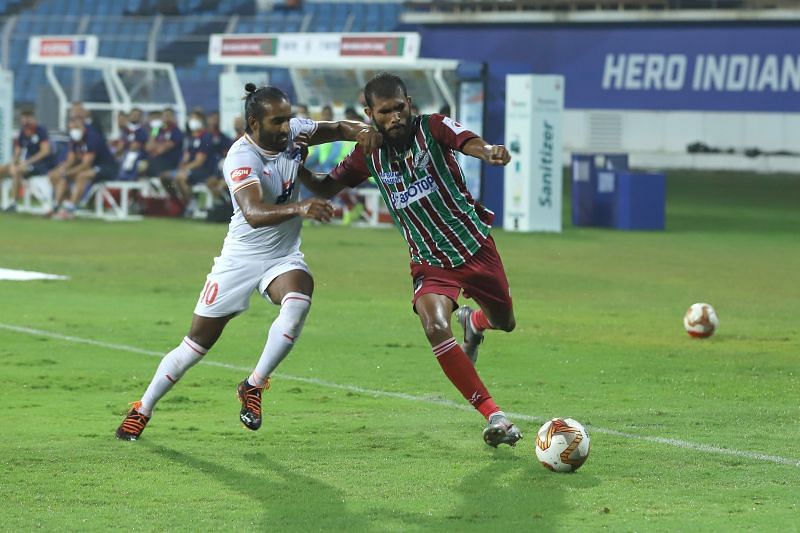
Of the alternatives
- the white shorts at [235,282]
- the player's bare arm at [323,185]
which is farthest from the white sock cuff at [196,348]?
the player's bare arm at [323,185]

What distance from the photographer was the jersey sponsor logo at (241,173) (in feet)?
23.9

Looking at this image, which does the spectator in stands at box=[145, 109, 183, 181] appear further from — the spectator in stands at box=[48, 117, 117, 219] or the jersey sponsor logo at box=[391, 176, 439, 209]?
the jersey sponsor logo at box=[391, 176, 439, 209]

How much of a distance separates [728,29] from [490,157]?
31.2 meters

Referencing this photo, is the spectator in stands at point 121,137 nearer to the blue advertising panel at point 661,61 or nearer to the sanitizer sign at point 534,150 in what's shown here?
the sanitizer sign at point 534,150

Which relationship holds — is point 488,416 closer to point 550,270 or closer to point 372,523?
point 372,523

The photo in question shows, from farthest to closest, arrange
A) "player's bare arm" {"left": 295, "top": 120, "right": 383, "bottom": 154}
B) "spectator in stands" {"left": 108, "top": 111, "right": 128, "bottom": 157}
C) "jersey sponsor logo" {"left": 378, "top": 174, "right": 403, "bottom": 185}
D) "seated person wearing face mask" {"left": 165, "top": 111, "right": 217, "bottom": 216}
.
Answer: "spectator in stands" {"left": 108, "top": 111, "right": 128, "bottom": 157}, "seated person wearing face mask" {"left": 165, "top": 111, "right": 217, "bottom": 216}, "player's bare arm" {"left": 295, "top": 120, "right": 383, "bottom": 154}, "jersey sponsor logo" {"left": 378, "top": 174, "right": 403, "bottom": 185}

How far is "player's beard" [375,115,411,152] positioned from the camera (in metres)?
7.22

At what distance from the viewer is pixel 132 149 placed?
2650 centimetres

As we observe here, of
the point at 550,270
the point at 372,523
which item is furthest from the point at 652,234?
the point at 372,523

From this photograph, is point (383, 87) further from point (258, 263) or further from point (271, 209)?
point (258, 263)

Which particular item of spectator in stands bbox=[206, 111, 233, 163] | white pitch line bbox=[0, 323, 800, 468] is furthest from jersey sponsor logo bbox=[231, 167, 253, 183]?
spectator in stands bbox=[206, 111, 233, 163]

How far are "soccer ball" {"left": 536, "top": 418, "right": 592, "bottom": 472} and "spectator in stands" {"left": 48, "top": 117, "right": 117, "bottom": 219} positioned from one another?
19.7m

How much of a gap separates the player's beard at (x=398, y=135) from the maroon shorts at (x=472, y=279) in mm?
674

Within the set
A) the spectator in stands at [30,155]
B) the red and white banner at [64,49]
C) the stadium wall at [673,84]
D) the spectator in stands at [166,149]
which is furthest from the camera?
the stadium wall at [673,84]
